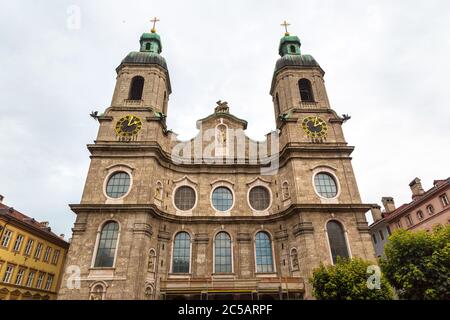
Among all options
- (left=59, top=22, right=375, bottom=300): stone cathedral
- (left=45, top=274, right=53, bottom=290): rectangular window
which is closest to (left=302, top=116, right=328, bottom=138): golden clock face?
(left=59, top=22, right=375, bottom=300): stone cathedral

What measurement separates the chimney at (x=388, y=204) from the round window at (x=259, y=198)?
23362mm

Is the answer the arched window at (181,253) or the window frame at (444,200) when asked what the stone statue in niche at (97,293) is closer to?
the arched window at (181,253)

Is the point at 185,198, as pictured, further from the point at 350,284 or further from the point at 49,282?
the point at 49,282

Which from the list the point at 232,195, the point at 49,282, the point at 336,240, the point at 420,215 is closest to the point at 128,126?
the point at 232,195

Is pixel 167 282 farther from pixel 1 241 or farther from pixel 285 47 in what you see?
pixel 285 47

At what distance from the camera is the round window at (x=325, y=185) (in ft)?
83.2

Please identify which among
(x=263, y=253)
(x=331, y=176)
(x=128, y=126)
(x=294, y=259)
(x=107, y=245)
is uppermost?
(x=128, y=126)

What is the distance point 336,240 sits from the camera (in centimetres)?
2303

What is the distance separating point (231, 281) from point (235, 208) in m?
7.27

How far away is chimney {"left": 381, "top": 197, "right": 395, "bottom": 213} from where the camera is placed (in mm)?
39719

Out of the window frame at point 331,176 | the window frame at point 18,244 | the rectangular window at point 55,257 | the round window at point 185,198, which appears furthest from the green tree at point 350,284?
the rectangular window at point 55,257

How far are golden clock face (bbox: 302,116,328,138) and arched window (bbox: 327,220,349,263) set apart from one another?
9.44m

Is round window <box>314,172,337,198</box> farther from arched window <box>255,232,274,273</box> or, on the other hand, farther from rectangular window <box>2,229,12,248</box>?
rectangular window <box>2,229,12,248</box>

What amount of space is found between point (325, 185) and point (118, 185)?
19349mm
